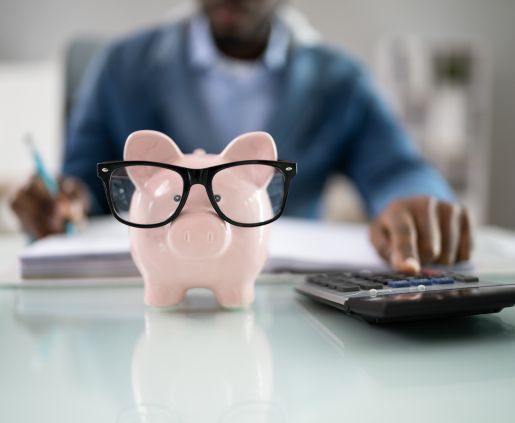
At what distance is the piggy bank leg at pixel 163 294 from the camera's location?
1.35ft

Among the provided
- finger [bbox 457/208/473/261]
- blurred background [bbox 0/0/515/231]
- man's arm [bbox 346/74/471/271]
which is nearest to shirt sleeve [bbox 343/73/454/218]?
man's arm [bbox 346/74/471/271]

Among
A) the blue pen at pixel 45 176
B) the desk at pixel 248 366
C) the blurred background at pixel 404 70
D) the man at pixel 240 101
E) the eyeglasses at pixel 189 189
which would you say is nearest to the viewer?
the desk at pixel 248 366

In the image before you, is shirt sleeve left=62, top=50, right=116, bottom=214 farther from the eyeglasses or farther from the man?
the eyeglasses

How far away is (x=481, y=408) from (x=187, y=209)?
0.23 m

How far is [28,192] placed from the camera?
2.44ft

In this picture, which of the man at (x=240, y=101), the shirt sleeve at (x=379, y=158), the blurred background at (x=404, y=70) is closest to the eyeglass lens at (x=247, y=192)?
the shirt sleeve at (x=379, y=158)

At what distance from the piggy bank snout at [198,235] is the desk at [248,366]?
58 millimetres

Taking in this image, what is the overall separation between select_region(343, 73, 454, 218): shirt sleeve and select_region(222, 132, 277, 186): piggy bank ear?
23.9 inches

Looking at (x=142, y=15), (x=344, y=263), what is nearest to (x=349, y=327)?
(x=344, y=263)

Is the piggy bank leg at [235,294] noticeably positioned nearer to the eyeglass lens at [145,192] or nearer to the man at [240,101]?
the eyeglass lens at [145,192]

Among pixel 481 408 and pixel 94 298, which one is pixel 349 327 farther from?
pixel 94 298

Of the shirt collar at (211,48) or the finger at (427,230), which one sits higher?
the shirt collar at (211,48)

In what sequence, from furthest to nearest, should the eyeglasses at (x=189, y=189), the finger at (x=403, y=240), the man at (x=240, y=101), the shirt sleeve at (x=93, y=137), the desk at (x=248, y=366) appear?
the man at (x=240, y=101) → the shirt sleeve at (x=93, y=137) → the finger at (x=403, y=240) → the eyeglasses at (x=189, y=189) → the desk at (x=248, y=366)

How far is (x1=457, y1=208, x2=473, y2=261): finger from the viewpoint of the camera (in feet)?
1.90
